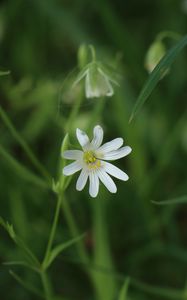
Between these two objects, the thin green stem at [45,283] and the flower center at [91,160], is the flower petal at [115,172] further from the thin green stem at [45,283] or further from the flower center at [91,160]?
the thin green stem at [45,283]


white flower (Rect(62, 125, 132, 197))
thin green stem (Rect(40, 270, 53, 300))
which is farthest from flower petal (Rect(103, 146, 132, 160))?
thin green stem (Rect(40, 270, 53, 300))

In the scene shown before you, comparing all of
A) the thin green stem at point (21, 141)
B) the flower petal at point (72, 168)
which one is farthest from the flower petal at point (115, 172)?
the thin green stem at point (21, 141)

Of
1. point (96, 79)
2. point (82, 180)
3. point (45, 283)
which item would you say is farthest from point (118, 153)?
point (45, 283)

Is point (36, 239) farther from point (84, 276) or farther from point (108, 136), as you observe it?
point (108, 136)

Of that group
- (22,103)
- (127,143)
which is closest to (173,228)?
(127,143)

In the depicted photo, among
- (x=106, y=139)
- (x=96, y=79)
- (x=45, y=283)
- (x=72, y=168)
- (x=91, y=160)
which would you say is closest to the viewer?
(x=72, y=168)

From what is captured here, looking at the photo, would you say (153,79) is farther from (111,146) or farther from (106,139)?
(106,139)

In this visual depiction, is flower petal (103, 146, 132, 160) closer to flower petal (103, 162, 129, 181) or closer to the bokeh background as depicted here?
flower petal (103, 162, 129, 181)
